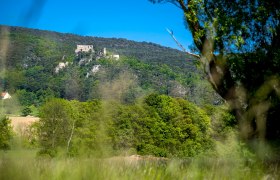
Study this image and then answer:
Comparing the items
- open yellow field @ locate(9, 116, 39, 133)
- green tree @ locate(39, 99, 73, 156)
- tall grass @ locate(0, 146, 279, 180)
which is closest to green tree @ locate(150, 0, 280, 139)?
green tree @ locate(39, 99, 73, 156)

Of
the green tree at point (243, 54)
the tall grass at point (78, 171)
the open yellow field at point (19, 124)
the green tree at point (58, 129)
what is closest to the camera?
the tall grass at point (78, 171)

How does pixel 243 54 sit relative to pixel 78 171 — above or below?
above

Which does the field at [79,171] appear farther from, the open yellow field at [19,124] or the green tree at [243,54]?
the green tree at [243,54]

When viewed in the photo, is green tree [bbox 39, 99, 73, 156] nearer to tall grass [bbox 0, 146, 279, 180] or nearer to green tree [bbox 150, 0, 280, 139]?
tall grass [bbox 0, 146, 279, 180]

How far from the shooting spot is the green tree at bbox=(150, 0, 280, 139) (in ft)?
39.8

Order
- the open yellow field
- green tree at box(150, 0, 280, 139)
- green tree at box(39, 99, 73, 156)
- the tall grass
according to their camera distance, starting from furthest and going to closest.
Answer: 1. green tree at box(150, 0, 280, 139)
2. green tree at box(39, 99, 73, 156)
3. the open yellow field
4. the tall grass

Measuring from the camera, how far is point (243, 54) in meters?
12.7

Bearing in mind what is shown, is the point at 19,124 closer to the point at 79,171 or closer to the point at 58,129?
the point at 79,171

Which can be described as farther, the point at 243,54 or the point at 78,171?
the point at 243,54

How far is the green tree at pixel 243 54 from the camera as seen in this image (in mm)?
12141

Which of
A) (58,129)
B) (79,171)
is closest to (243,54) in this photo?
(58,129)

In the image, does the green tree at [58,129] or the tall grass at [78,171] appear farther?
the green tree at [58,129]

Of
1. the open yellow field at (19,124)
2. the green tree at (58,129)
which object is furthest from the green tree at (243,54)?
the open yellow field at (19,124)

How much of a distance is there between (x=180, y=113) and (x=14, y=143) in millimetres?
70576
